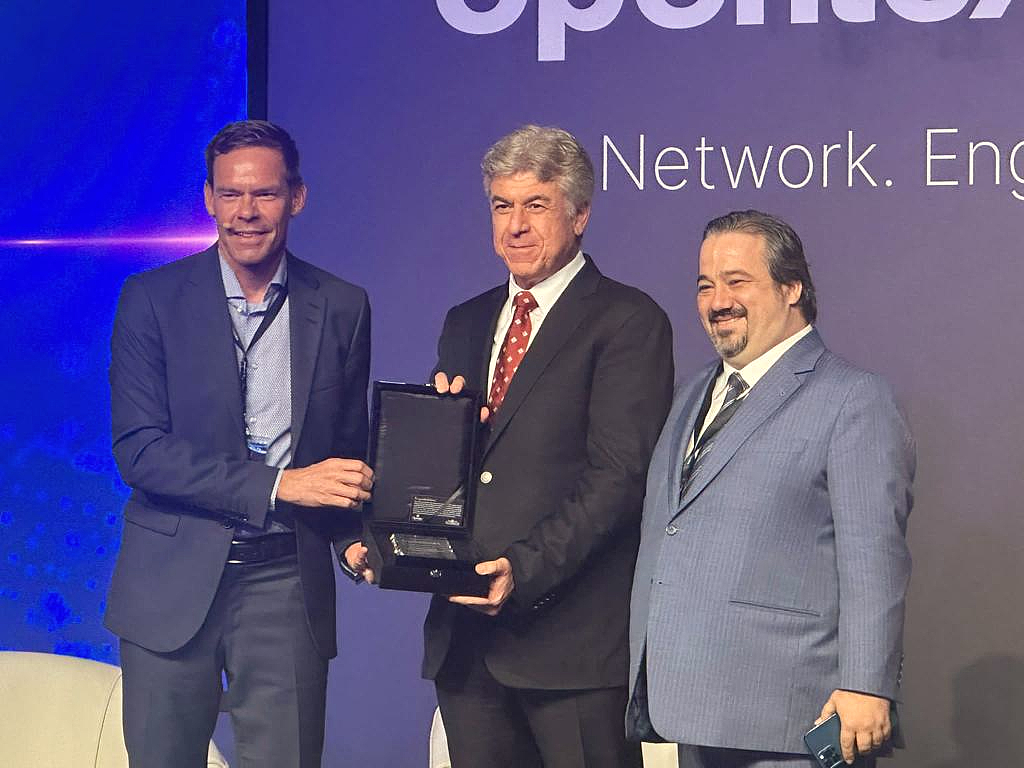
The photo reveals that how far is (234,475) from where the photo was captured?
3229 mm

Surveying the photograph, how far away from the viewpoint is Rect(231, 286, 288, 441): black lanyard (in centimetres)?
336

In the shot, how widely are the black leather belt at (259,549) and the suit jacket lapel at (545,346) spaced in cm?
63

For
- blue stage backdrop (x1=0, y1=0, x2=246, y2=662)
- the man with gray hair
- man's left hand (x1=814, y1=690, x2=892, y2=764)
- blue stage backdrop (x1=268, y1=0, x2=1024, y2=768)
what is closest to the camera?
man's left hand (x1=814, y1=690, x2=892, y2=764)

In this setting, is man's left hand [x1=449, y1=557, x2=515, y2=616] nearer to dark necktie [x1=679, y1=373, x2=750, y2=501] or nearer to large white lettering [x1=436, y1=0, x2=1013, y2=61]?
dark necktie [x1=679, y1=373, x2=750, y2=501]

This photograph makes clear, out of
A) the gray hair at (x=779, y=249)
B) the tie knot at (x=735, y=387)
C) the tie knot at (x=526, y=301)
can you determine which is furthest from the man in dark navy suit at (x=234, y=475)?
the gray hair at (x=779, y=249)

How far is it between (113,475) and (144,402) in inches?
61.5

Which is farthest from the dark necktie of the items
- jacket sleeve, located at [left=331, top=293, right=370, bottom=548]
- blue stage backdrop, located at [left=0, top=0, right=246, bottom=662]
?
blue stage backdrop, located at [left=0, top=0, right=246, bottom=662]

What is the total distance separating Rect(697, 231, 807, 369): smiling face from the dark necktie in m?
0.06

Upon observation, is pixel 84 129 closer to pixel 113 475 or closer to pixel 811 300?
pixel 113 475

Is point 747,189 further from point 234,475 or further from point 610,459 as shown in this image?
point 234,475

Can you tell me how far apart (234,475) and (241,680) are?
51 centimetres

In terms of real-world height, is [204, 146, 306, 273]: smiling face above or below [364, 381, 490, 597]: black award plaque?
above

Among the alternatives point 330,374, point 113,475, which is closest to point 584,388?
point 330,374

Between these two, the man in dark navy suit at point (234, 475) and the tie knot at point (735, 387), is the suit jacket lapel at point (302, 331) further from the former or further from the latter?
the tie knot at point (735, 387)
